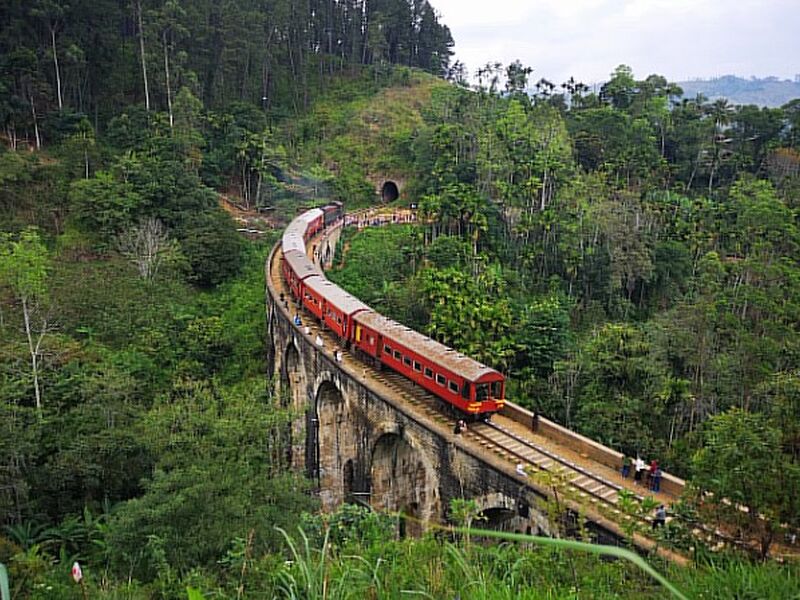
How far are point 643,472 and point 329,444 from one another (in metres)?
12.5

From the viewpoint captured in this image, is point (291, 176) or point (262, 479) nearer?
point (262, 479)

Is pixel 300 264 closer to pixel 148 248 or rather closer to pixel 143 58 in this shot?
pixel 148 248

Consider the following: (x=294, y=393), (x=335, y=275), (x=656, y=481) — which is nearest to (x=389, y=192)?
(x=335, y=275)

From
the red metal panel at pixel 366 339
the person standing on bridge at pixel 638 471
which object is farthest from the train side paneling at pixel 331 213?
the person standing on bridge at pixel 638 471

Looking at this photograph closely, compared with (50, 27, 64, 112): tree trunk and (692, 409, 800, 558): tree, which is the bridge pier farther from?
(50, 27, 64, 112): tree trunk

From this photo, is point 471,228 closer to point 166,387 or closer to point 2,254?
point 166,387

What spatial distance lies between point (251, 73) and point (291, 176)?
42.5 ft

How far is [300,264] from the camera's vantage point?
94.6 feet

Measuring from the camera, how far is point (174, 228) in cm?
3594

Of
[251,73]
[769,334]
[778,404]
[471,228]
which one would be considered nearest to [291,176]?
[251,73]

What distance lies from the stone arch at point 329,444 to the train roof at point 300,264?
589 centimetres

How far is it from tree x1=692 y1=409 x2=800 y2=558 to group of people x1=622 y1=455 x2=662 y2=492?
4590 millimetres

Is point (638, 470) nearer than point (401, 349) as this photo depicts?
Yes

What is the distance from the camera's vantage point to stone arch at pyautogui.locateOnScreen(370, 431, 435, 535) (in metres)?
18.1
